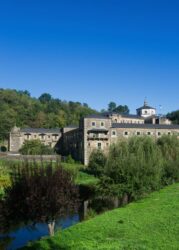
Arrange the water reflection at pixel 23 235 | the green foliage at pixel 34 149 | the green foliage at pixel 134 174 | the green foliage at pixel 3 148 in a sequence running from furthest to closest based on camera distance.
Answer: the green foliage at pixel 3 148
the green foliage at pixel 34 149
the green foliage at pixel 134 174
the water reflection at pixel 23 235

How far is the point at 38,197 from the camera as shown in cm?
1938

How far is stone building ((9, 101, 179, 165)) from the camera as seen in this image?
225 ft

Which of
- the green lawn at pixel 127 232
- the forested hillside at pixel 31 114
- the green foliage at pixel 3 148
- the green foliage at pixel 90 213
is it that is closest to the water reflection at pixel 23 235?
the green foliage at pixel 90 213

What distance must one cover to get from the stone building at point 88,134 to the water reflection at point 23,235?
40815 mm

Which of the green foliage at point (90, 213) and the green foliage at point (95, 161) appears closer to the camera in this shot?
the green foliage at point (90, 213)

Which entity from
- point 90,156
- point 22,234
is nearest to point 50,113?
point 90,156

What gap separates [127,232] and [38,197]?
5335 mm

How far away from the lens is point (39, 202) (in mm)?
19281

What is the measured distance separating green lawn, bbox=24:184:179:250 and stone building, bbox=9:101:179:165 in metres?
42.8

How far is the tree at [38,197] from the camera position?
1941 cm

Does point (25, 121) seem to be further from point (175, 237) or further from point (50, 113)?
point (175, 237)

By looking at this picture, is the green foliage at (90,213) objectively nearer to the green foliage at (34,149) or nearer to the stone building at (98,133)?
the stone building at (98,133)

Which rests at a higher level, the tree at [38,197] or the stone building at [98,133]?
the stone building at [98,133]

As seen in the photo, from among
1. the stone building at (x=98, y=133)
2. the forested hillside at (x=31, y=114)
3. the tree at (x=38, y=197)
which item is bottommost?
the tree at (x=38, y=197)
